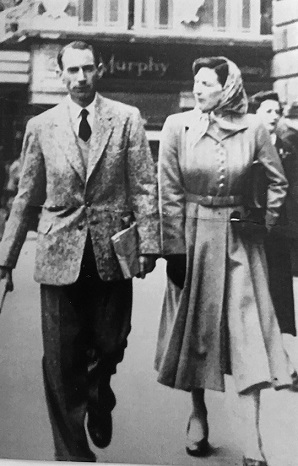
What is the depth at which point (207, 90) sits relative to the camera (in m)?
3.51

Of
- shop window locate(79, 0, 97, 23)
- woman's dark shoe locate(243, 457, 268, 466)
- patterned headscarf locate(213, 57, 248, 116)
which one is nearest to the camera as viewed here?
woman's dark shoe locate(243, 457, 268, 466)

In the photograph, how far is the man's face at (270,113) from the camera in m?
3.50

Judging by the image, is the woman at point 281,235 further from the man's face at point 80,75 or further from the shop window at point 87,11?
the shop window at point 87,11

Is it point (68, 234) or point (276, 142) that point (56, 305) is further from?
point (276, 142)

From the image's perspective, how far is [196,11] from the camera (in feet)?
11.7

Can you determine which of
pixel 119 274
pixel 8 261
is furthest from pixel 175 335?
pixel 8 261

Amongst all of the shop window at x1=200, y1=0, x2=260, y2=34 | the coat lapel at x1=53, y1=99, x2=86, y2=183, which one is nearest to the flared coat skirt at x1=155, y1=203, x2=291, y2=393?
the coat lapel at x1=53, y1=99, x2=86, y2=183

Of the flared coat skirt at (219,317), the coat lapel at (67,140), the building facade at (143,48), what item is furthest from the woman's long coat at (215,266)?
the coat lapel at (67,140)

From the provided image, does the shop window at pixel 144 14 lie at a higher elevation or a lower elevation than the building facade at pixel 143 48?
higher

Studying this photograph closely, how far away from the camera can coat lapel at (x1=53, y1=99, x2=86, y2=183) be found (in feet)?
11.4

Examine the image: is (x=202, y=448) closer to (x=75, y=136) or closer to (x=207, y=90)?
(x=75, y=136)

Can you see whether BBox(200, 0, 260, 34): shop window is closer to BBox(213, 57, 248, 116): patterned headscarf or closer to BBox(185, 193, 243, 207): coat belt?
BBox(213, 57, 248, 116): patterned headscarf

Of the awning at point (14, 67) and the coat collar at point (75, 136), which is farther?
the awning at point (14, 67)

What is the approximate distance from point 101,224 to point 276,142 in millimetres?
1029
